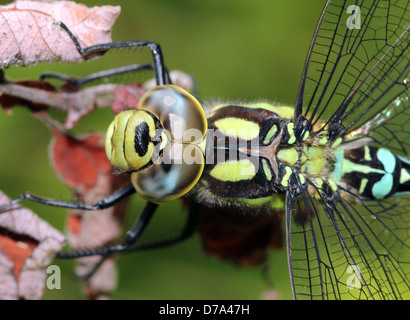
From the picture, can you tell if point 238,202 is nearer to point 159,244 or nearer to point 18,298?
point 159,244

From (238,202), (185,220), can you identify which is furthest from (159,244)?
(238,202)

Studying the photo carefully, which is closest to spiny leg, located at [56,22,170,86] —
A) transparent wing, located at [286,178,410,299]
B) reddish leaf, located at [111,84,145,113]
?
reddish leaf, located at [111,84,145,113]

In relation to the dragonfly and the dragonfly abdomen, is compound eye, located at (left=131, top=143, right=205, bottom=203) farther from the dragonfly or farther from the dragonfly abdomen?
the dragonfly abdomen

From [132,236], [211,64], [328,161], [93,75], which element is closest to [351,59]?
[328,161]

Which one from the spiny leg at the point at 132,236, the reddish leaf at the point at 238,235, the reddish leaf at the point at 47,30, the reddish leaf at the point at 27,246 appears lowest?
the reddish leaf at the point at 27,246

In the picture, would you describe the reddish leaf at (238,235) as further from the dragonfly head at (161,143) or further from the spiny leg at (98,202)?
the dragonfly head at (161,143)

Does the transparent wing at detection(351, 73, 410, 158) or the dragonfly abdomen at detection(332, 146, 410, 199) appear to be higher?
the transparent wing at detection(351, 73, 410, 158)

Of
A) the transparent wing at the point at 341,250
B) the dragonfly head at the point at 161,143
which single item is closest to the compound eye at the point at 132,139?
the dragonfly head at the point at 161,143

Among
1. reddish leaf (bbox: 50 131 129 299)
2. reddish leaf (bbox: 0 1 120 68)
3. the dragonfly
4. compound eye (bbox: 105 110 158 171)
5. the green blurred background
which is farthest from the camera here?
the green blurred background
